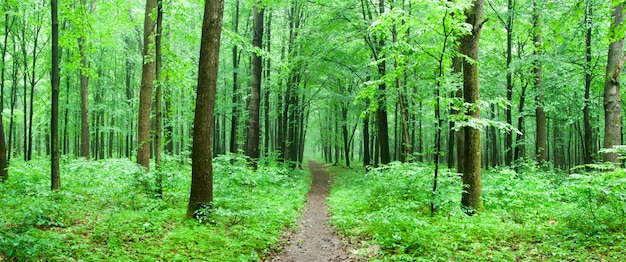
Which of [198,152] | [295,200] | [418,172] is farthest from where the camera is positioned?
[295,200]

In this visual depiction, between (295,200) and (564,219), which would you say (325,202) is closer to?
(295,200)

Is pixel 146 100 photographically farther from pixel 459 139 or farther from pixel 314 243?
pixel 459 139

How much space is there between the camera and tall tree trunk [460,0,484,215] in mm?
7668

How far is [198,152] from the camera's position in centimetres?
736

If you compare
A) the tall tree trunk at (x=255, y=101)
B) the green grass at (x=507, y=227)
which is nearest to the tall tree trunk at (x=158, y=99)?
the green grass at (x=507, y=227)

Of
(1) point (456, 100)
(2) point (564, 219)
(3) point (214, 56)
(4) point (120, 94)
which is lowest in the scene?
(2) point (564, 219)

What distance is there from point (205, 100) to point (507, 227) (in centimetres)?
673

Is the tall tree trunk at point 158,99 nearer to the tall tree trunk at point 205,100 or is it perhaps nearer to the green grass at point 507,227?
the tall tree trunk at point 205,100

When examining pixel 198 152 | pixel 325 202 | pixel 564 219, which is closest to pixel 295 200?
pixel 325 202

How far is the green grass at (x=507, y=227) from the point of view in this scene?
18.2ft

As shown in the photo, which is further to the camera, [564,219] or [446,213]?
[446,213]

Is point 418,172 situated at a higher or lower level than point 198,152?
lower

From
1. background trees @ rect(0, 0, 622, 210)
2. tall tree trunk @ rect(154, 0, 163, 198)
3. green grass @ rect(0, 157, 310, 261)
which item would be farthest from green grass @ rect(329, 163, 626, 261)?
tall tree trunk @ rect(154, 0, 163, 198)

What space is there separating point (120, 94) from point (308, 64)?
64.8 ft
